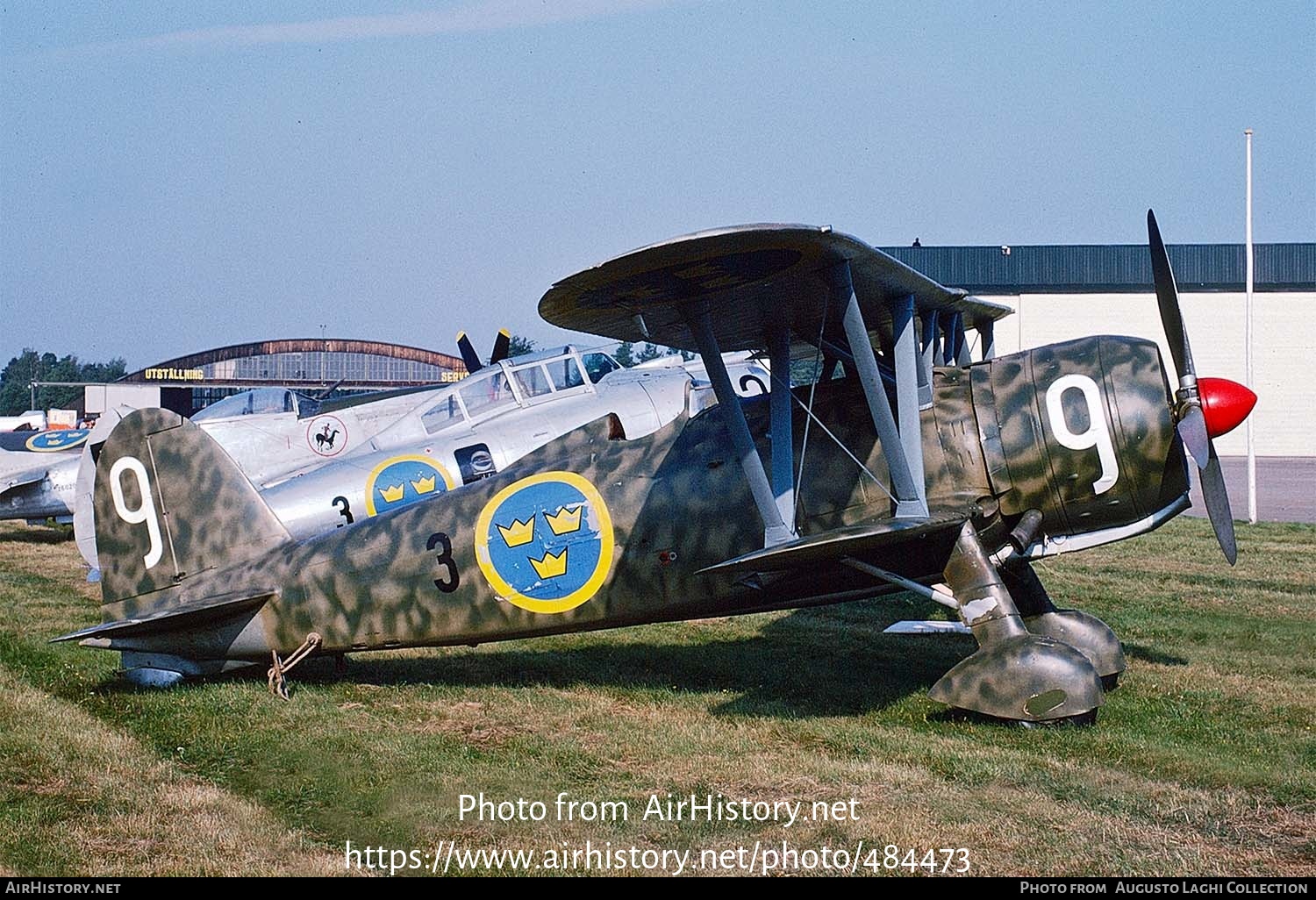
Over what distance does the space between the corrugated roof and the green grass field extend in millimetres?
34355

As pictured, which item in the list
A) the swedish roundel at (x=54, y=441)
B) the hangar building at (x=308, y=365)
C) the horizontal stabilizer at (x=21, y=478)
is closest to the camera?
the horizontal stabilizer at (x=21, y=478)

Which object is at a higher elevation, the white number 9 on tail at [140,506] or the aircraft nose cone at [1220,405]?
the aircraft nose cone at [1220,405]

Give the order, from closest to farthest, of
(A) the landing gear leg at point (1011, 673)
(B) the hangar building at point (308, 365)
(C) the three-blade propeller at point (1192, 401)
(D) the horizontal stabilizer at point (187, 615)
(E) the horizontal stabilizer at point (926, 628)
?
(A) the landing gear leg at point (1011, 673) < (C) the three-blade propeller at point (1192, 401) < (D) the horizontal stabilizer at point (187, 615) < (E) the horizontal stabilizer at point (926, 628) < (B) the hangar building at point (308, 365)

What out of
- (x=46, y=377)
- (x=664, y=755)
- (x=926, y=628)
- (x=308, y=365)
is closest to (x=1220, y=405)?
(x=926, y=628)

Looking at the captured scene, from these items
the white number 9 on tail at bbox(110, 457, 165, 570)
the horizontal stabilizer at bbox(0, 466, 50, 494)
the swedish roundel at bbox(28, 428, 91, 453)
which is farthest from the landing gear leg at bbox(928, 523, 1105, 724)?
the swedish roundel at bbox(28, 428, 91, 453)

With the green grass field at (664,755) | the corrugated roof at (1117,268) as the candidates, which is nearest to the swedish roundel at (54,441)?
the green grass field at (664,755)

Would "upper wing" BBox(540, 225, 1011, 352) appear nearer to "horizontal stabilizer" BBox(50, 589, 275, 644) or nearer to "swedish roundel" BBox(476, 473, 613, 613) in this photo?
"swedish roundel" BBox(476, 473, 613, 613)

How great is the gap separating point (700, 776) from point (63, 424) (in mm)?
65330

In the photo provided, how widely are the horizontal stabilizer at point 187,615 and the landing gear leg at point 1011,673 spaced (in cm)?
442

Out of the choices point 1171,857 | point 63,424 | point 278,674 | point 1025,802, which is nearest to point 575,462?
point 278,674

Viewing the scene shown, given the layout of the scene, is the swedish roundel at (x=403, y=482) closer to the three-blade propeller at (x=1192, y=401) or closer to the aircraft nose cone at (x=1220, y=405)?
the three-blade propeller at (x=1192, y=401)

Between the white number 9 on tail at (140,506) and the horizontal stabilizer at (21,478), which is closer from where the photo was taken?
the white number 9 on tail at (140,506)

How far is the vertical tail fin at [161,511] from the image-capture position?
26.3ft

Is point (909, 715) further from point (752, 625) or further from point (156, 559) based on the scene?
point (156, 559)
